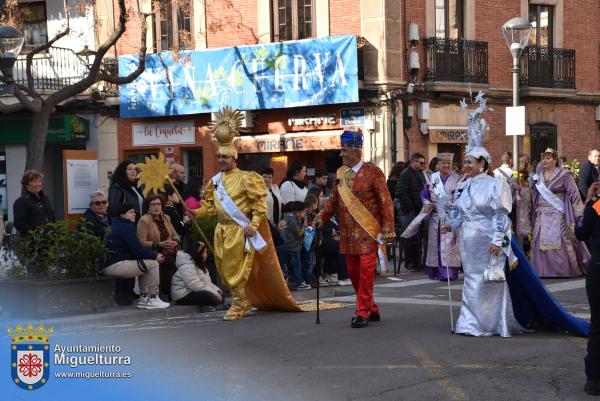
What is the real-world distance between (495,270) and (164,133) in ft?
63.7

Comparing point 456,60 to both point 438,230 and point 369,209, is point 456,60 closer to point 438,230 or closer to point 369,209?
point 438,230

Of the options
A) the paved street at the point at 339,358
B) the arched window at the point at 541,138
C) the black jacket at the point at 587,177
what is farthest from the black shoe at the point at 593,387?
the arched window at the point at 541,138

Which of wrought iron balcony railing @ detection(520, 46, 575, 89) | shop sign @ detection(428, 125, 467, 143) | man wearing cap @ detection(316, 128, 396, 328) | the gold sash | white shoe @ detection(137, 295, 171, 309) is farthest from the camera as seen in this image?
wrought iron balcony railing @ detection(520, 46, 575, 89)

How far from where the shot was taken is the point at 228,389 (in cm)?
750

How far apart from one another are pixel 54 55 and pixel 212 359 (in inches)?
859

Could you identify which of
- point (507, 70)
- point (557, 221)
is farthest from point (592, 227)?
point (507, 70)

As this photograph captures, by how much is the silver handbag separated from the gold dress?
2.87m

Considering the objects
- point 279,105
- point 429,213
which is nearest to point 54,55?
point 279,105

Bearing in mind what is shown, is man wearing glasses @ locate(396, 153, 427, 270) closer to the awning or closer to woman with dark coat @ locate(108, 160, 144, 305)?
woman with dark coat @ locate(108, 160, 144, 305)

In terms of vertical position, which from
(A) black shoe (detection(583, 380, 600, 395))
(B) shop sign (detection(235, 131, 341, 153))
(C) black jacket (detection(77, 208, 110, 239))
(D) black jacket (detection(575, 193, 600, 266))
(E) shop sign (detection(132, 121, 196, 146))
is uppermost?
(E) shop sign (detection(132, 121, 196, 146))

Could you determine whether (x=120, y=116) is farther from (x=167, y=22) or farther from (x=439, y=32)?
(x=439, y=32)

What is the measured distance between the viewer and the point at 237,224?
38.0 ft

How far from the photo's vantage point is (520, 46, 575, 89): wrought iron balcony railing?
2828cm

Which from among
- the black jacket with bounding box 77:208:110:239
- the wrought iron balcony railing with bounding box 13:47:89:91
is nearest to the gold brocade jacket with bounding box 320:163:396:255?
the black jacket with bounding box 77:208:110:239
